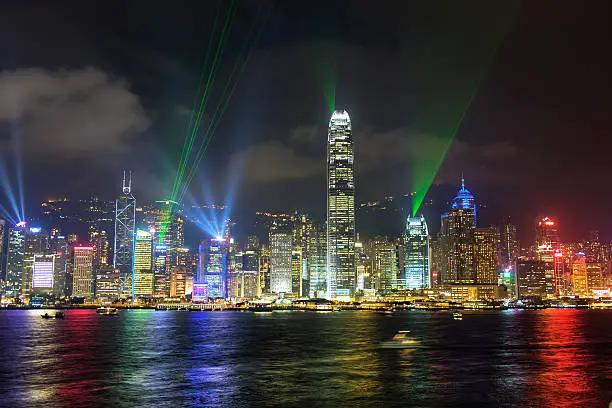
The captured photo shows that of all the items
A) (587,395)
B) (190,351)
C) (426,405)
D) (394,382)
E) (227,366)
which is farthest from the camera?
(190,351)

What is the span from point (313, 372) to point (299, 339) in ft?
147

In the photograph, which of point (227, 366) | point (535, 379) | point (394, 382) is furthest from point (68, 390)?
point (535, 379)

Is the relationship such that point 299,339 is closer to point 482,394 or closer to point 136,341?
point 136,341

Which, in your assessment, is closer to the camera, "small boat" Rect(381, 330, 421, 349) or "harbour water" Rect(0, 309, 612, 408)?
"harbour water" Rect(0, 309, 612, 408)

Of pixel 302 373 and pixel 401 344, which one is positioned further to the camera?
pixel 401 344

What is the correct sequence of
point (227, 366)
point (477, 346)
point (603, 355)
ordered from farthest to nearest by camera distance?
point (477, 346)
point (603, 355)
point (227, 366)

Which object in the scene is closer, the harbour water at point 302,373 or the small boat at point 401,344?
the harbour water at point 302,373

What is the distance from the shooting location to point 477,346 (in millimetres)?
93625

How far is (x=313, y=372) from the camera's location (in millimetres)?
63094

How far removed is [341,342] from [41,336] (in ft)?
184

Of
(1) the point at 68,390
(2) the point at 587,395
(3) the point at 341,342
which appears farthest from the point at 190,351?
(2) the point at 587,395

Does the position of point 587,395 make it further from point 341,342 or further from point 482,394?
point 341,342

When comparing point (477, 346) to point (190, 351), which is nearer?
point (190, 351)

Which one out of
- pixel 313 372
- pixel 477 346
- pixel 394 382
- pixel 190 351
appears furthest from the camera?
pixel 477 346
